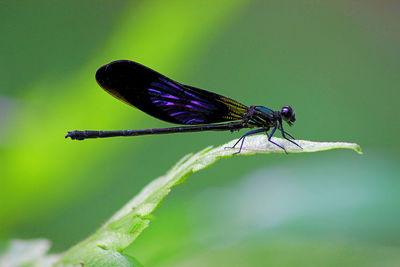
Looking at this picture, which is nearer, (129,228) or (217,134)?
(129,228)


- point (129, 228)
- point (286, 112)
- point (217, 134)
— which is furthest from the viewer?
point (217, 134)

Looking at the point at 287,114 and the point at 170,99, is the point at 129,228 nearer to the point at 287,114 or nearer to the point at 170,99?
the point at 170,99

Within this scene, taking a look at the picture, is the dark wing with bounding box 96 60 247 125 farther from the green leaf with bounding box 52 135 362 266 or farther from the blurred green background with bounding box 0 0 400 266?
the green leaf with bounding box 52 135 362 266

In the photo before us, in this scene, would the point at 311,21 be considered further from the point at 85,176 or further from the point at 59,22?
the point at 85,176

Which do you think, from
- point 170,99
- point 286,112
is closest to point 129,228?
point 170,99

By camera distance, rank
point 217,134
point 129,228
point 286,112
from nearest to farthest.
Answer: point 129,228
point 286,112
point 217,134
